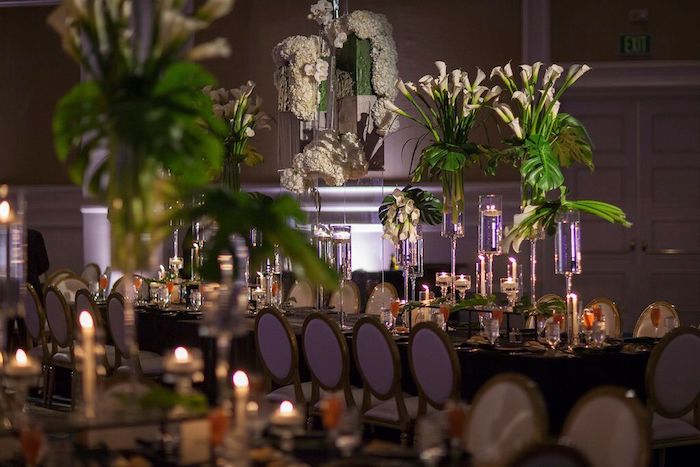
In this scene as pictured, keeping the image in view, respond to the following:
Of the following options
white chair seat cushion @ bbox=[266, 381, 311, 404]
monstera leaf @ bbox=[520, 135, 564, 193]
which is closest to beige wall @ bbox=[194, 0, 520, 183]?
monstera leaf @ bbox=[520, 135, 564, 193]

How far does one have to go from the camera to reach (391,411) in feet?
20.2

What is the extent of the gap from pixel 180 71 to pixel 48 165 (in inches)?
387

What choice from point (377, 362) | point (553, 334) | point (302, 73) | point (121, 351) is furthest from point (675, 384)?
point (121, 351)

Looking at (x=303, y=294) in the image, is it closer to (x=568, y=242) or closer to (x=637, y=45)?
(x=568, y=242)

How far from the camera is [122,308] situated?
7965 mm

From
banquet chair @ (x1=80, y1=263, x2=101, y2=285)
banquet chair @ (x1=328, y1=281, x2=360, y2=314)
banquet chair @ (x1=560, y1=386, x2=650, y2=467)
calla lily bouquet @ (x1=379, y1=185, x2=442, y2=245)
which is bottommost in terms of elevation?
banquet chair @ (x1=560, y1=386, x2=650, y2=467)

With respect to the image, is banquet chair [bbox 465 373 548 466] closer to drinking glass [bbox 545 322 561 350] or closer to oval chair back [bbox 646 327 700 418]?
oval chair back [bbox 646 327 700 418]

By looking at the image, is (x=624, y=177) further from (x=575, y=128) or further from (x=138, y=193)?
(x=138, y=193)

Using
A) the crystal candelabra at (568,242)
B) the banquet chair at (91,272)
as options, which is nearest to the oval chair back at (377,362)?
the crystal candelabra at (568,242)

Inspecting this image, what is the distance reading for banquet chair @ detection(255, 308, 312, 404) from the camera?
21.7 feet

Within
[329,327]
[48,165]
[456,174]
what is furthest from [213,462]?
[48,165]

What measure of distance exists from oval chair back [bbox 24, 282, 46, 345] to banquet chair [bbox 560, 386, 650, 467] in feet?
18.1

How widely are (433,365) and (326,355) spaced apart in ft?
2.48

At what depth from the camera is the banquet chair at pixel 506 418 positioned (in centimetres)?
408
